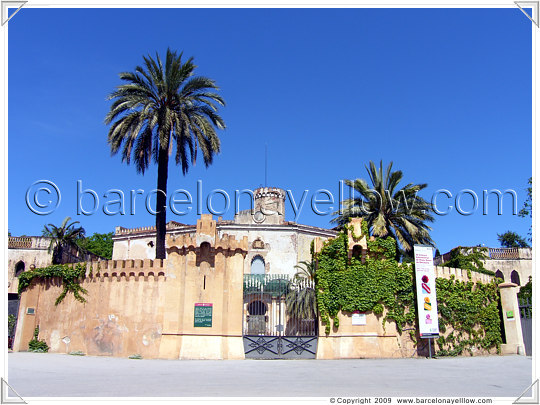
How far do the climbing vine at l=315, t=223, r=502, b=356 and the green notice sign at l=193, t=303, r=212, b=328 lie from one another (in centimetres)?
482

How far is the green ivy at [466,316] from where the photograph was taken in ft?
70.3

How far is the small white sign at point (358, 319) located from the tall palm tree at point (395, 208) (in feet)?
Answer: 27.6

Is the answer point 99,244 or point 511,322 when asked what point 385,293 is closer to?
point 511,322

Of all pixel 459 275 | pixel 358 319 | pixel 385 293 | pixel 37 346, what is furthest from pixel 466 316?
pixel 37 346

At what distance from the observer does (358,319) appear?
20.0 m

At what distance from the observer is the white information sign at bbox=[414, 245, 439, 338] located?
1989 centimetres

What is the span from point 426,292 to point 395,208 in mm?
8210

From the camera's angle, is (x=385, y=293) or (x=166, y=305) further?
(x=385, y=293)

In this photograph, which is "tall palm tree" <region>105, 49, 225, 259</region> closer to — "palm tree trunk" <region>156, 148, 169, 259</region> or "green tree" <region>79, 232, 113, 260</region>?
"palm tree trunk" <region>156, 148, 169, 259</region>

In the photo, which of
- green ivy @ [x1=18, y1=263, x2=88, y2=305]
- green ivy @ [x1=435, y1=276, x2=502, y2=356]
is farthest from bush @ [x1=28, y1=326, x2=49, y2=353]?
green ivy @ [x1=435, y1=276, x2=502, y2=356]
